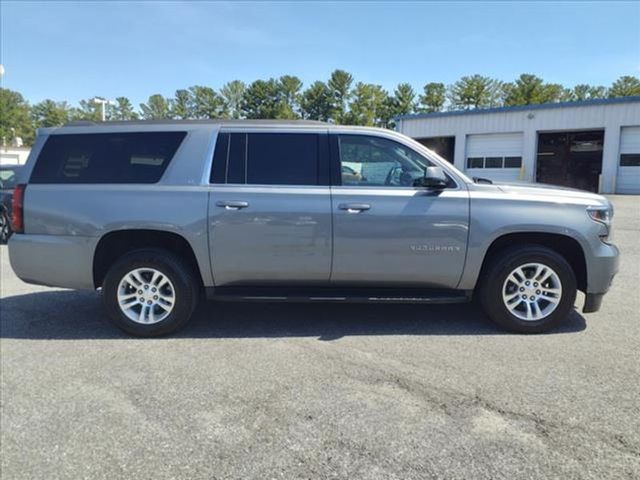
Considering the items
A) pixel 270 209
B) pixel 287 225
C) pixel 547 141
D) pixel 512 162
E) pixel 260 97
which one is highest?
pixel 260 97

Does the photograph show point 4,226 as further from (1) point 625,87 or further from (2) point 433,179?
(1) point 625,87

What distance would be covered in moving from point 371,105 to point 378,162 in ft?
262

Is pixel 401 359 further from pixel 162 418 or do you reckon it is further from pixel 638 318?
pixel 638 318

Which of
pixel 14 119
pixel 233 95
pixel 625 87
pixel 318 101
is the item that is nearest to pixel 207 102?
pixel 233 95

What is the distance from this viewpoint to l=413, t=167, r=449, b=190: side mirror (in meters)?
4.42

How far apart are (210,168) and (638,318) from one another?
4.61m

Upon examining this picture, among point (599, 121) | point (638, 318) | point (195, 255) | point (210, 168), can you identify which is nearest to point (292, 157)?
point (210, 168)

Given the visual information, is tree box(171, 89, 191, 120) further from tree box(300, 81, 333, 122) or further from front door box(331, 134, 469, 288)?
front door box(331, 134, 469, 288)

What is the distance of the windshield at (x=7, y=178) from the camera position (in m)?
Result: 10.8

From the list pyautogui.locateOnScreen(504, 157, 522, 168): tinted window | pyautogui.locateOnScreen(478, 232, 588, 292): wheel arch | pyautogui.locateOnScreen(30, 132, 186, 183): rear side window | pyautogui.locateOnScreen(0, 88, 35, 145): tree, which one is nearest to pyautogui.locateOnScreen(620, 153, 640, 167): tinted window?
pyautogui.locateOnScreen(504, 157, 522, 168): tinted window

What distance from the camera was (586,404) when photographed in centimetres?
325

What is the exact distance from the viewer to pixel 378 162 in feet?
15.6

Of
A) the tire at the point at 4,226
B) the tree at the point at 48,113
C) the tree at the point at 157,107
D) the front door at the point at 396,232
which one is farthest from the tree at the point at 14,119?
the front door at the point at 396,232

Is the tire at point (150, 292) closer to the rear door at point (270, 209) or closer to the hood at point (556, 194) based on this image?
the rear door at point (270, 209)
